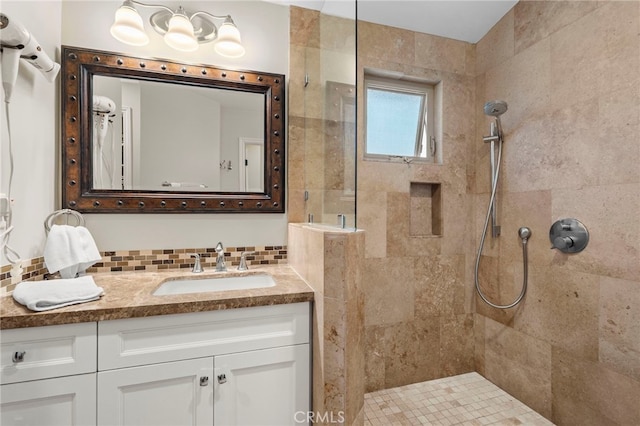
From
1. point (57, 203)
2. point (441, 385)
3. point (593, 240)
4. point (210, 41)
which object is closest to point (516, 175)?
point (593, 240)

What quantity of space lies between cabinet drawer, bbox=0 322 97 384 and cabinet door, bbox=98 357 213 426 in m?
0.10

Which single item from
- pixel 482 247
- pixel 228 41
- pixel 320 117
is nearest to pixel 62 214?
pixel 228 41

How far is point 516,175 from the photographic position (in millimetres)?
1783

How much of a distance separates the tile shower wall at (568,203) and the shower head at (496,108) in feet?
0.44

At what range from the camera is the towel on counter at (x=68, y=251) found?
1.25 metres

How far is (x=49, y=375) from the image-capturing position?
3.20 feet

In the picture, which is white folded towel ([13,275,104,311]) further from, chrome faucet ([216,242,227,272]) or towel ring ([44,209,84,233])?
chrome faucet ([216,242,227,272])

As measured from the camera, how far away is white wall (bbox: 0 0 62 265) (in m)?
1.19

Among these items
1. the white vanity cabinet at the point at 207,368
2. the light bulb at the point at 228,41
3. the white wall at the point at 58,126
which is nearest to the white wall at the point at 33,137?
the white wall at the point at 58,126

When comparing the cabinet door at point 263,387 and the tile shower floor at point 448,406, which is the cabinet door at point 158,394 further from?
the tile shower floor at point 448,406

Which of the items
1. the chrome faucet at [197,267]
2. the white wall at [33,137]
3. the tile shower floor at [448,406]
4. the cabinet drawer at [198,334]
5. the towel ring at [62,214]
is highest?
the white wall at [33,137]

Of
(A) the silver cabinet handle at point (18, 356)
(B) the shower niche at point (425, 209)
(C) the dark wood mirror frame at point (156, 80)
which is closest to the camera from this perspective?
(A) the silver cabinet handle at point (18, 356)

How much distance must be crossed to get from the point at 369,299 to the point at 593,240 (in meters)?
1.17

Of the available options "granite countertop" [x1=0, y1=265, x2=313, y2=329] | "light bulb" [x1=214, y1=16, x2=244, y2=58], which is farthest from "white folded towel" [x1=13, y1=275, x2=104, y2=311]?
"light bulb" [x1=214, y1=16, x2=244, y2=58]
